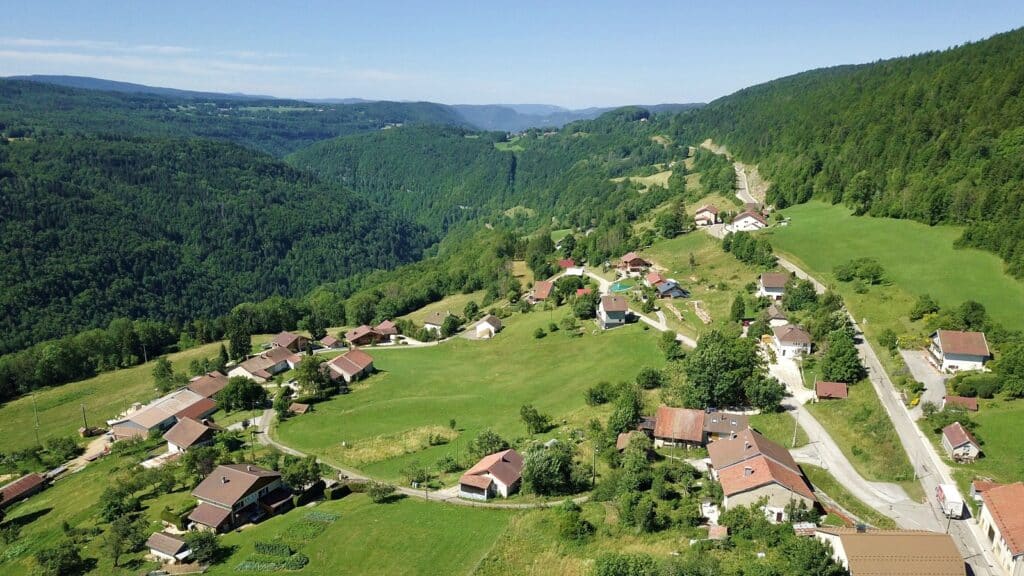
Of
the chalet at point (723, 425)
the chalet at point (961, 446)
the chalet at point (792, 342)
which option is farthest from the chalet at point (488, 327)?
the chalet at point (961, 446)

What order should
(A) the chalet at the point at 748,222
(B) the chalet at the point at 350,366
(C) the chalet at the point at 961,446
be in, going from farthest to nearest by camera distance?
(A) the chalet at the point at 748,222 < (B) the chalet at the point at 350,366 < (C) the chalet at the point at 961,446

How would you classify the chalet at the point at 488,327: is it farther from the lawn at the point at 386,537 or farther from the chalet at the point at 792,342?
the lawn at the point at 386,537

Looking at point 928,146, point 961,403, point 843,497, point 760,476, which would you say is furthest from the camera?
point 928,146

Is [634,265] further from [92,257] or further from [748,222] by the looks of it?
[92,257]

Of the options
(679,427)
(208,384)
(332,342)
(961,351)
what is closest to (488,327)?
(332,342)

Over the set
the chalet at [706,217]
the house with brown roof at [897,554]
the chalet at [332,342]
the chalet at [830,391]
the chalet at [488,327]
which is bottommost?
the chalet at [332,342]

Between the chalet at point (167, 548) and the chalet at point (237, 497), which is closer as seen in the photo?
the chalet at point (167, 548)
